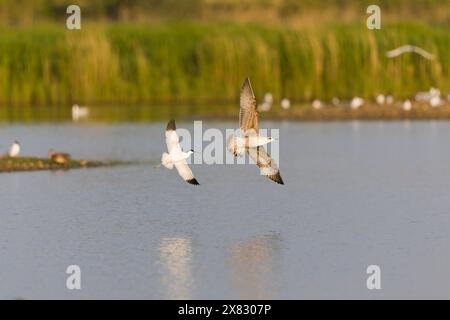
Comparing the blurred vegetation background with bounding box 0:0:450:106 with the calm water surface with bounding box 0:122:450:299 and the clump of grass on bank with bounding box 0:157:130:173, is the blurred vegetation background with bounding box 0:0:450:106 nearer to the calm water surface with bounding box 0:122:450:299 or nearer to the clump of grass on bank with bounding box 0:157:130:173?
the calm water surface with bounding box 0:122:450:299

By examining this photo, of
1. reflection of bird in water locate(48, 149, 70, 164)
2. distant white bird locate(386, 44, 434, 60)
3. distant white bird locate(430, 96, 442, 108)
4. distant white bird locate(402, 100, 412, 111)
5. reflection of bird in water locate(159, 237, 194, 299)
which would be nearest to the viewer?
reflection of bird in water locate(159, 237, 194, 299)

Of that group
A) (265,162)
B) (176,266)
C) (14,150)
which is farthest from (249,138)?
(14,150)

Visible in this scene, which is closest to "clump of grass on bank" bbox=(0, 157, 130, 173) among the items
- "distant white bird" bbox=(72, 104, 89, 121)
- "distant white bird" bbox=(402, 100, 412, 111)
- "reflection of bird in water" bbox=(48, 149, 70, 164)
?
"reflection of bird in water" bbox=(48, 149, 70, 164)

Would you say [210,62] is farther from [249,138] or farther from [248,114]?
[249,138]

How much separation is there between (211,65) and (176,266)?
23494mm

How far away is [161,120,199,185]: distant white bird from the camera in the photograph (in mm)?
13281

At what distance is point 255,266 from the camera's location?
11.3 metres

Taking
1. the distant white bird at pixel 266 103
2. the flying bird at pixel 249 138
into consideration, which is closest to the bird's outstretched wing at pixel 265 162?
the flying bird at pixel 249 138

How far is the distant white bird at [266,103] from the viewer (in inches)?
1233

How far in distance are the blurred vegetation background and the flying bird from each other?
68.5 ft

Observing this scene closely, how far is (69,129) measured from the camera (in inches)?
1086

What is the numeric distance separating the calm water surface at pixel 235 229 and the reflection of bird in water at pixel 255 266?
0.02 meters

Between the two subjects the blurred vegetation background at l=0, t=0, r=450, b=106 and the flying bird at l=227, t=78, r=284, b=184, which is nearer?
the flying bird at l=227, t=78, r=284, b=184
